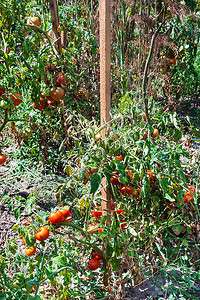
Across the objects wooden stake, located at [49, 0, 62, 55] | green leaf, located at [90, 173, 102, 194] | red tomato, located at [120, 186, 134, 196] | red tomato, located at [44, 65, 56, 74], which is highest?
wooden stake, located at [49, 0, 62, 55]

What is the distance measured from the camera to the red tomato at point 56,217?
3.66 feet

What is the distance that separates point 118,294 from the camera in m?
1.37

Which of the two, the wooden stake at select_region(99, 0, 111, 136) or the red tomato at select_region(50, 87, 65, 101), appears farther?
the red tomato at select_region(50, 87, 65, 101)

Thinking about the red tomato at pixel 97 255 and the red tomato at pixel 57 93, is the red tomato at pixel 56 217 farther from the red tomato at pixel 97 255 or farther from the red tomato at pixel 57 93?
the red tomato at pixel 57 93

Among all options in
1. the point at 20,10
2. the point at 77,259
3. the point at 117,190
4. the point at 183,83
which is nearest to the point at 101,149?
the point at 117,190

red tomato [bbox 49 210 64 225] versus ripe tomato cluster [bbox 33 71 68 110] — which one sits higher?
ripe tomato cluster [bbox 33 71 68 110]

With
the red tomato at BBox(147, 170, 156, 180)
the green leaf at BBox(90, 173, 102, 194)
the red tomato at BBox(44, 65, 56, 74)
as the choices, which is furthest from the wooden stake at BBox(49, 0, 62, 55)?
the green leaf at BBox(90, 173, 102, 194)

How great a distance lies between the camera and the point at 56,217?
44.0 inches

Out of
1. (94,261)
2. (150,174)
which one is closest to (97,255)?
(94,261)

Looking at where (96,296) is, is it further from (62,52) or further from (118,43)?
(118,43)

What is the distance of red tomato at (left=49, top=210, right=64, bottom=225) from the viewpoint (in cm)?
112

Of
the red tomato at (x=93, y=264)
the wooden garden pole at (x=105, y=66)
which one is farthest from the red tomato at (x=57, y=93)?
the red tomato at (x=93, y=264)

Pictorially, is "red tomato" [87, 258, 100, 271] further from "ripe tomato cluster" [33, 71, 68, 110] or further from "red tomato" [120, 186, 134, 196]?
"ripe tomato cluster" [33, 71, 68, 110]

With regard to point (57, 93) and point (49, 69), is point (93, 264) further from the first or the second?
point (49, 69)
